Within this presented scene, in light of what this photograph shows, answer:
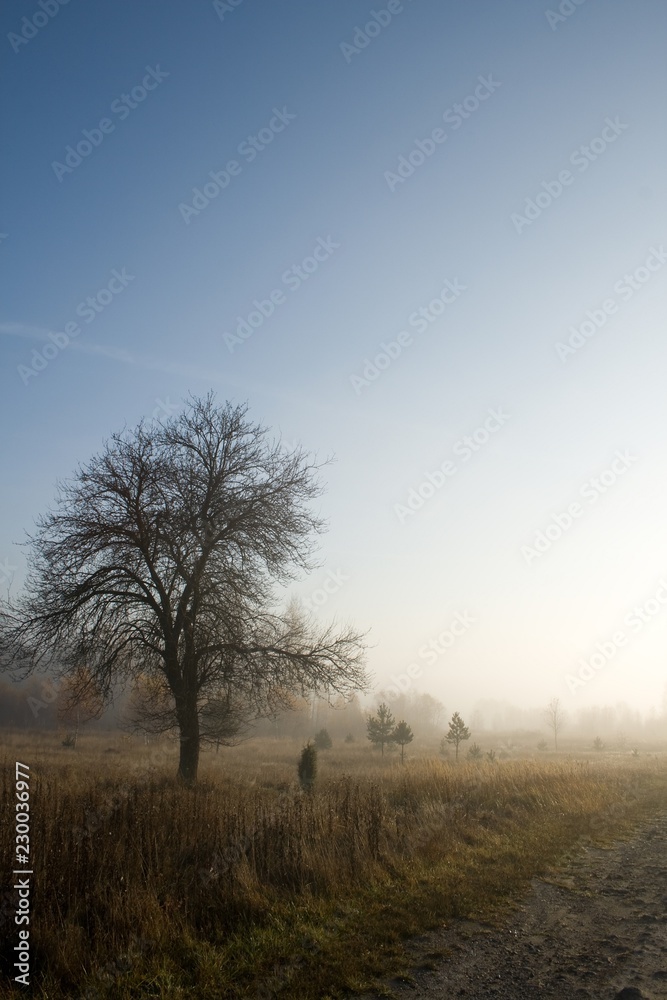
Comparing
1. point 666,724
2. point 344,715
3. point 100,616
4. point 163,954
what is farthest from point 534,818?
point 666,724

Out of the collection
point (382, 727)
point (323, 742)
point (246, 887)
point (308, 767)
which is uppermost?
point (246, 887)

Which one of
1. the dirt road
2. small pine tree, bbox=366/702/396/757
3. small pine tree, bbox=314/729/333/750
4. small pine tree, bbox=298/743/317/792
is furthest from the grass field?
small pine tree, bbox=314/729/333/750

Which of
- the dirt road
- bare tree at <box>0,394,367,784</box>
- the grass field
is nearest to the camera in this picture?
the dirt road

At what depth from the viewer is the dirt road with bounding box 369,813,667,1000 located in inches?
176

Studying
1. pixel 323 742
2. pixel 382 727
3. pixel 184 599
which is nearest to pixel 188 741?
pixel 184 599

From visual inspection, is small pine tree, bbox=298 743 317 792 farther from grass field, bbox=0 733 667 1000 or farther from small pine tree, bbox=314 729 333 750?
small pine tree, bbox=314 729 333 750

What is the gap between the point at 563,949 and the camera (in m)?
5.26

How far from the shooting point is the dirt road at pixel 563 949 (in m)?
4.47

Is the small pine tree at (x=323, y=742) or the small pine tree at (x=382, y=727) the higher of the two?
the small pine tree at (x=382, y=727)

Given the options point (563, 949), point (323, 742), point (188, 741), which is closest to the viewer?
point (563, 949)

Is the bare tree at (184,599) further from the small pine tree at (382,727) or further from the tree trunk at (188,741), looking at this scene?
the small pine tree at (382,727)

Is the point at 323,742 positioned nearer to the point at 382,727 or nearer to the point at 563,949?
the point at 382,727

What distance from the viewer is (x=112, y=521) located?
13227 millimetres

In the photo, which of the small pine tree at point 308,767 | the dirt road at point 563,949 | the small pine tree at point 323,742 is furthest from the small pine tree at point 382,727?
the dirt road at point 563,949
